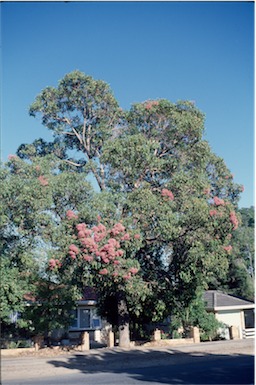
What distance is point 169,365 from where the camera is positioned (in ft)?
40.8

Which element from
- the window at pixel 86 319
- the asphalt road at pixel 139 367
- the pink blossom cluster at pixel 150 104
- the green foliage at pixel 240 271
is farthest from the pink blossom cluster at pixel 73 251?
the green foliage at pixel 240 271

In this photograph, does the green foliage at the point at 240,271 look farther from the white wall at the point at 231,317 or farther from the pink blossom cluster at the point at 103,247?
the pink blossom cluster at the point at 103,247

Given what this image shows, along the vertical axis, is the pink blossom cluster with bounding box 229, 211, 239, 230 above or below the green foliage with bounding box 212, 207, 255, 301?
above

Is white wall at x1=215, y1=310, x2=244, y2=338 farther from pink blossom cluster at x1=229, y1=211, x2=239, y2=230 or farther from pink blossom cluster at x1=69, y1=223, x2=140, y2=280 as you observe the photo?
pink blossom cluster at x1=69, y1=223, x2=140, y2=280

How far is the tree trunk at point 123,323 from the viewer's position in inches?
700

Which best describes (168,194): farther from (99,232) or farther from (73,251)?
(73,251)

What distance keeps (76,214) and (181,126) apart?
6.16 meters

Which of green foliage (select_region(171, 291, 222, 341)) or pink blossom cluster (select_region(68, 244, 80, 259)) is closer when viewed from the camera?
pink blossom cluster (select_region(68, 244, 80, 259))

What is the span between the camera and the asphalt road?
9.66 meters

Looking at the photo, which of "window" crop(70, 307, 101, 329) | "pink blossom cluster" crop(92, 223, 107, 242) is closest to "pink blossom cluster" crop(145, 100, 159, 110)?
"pink blossom cluster" crop(92, 223, 107, 242)

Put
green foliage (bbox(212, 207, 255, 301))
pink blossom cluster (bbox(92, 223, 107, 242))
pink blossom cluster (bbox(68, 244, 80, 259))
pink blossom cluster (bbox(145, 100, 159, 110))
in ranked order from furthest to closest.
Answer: green foliage (bbox(212, 207, 255, 301)) < pink blossom cluster (bbox(145, 100, 159, 110)) < pink blossom cluster (bbox(68, 244, 80, 259)) < pink blossom cluster (bbox(92, 223, 107, 242))

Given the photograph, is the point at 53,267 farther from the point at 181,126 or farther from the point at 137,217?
the point at 181,126

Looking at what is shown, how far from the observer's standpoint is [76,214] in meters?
14.7

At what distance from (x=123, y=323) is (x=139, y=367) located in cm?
573
